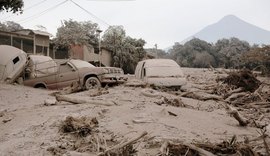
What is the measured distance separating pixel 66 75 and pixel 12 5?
661 centimetres

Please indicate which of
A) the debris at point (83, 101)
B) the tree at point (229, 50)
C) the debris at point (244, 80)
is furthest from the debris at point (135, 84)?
the tree at point (229, 50)

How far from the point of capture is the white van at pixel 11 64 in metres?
19.2

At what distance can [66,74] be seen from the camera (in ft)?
60.4

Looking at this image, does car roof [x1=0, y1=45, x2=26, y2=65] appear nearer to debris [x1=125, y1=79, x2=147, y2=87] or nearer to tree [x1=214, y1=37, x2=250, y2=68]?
debris [x1=125, y1=79, x2=147, y2=87]

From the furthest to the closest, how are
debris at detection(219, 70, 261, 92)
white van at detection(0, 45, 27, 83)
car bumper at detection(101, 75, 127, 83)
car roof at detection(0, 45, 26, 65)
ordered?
1. car roof at detection(0, 45, 26, 65)
2. white van at detection(0, 45, 27, 83)
3. car bumper at detection(101, 75, 127, 83)
4. debris at detection(219, 70, 261, 92)

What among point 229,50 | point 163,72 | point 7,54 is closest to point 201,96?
point 163,72

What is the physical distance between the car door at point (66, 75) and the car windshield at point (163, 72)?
3.27 meters

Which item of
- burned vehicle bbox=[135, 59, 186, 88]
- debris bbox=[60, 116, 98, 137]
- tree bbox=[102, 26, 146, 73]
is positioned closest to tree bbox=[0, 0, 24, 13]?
burned vehicle bbox=[135, 59, 186, 88]

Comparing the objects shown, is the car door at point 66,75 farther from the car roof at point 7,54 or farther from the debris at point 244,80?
the debris at point 244,80

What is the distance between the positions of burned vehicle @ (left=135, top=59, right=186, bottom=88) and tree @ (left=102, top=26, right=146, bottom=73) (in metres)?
26.3

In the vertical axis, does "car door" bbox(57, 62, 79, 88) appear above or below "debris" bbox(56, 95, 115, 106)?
above

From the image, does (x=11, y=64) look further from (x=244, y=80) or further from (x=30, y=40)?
(x=30, y=40)

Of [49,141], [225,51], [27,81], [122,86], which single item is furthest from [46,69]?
[225,51]

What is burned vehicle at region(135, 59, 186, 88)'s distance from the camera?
57.5 feet
